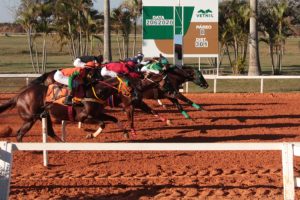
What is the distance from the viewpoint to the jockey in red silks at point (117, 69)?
13734mm

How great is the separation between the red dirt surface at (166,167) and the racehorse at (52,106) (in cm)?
69

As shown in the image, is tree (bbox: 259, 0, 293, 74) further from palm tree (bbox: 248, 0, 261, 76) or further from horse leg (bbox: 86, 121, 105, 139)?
horse leg (bbox: 86, 121, 105, 139)

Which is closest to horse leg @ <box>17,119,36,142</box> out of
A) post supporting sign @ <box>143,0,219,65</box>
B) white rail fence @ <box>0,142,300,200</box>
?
white rail fence @ <box>0,142,300,200</box>

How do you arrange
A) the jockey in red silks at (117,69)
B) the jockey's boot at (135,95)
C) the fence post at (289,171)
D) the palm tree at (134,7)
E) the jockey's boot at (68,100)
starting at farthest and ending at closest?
the palm tree at (134,7) < the jockey in red silks at (117,69) < the jockey's boot at (135,95) < the jockey's boot at (68,100) < the fence post at (289,171)

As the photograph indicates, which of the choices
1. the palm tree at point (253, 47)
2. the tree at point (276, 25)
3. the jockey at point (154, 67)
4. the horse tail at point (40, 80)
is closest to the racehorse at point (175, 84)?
the jockey at point (154, 67)

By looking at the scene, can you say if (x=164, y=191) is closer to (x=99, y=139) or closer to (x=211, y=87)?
(x=99, y=139)

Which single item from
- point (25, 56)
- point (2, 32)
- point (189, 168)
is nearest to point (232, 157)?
point (189, 168)

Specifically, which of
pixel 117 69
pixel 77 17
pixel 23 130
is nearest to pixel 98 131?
pixel 23 130

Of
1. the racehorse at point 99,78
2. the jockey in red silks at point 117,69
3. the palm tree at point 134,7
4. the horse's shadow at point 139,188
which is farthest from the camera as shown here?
the palm tree at point 134,7

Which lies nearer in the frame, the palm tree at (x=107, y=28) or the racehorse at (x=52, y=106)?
the racehorse at (x=52, y=106)

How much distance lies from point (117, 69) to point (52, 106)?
3120mm

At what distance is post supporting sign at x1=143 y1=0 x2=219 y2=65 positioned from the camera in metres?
22.2

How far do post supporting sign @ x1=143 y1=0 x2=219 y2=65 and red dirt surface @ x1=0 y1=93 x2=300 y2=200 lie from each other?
639 cm

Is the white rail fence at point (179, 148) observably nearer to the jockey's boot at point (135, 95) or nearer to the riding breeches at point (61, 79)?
the riding breeches at point (61, 79)
